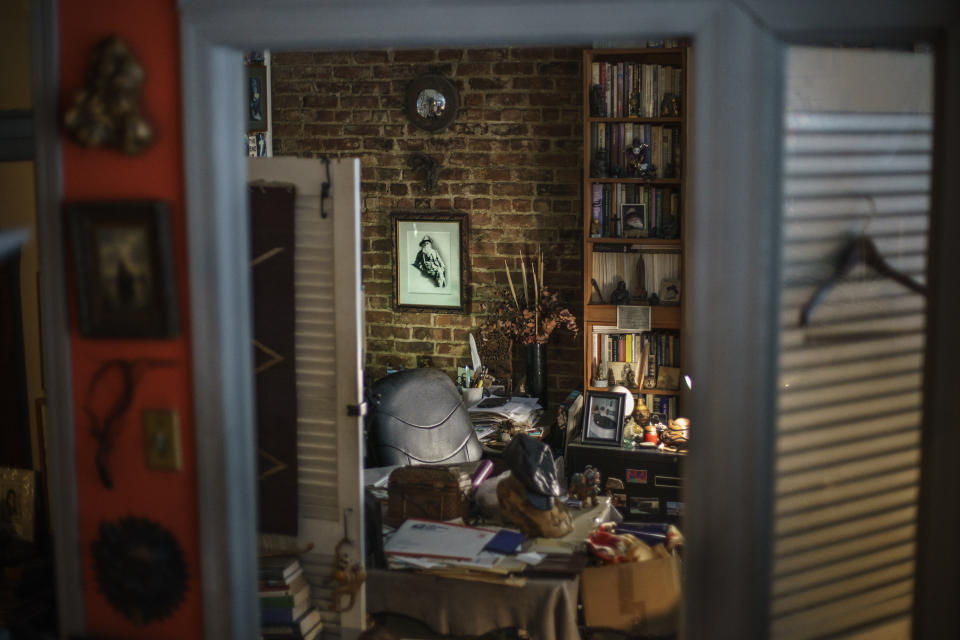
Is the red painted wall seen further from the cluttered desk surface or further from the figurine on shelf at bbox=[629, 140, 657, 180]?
the figurine on shelf at bbox=[629, 140, 657, 180]

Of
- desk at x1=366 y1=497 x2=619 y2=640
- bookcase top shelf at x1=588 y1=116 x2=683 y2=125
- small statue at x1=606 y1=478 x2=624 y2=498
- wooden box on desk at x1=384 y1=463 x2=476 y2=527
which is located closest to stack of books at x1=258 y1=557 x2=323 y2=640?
desk at x1=366 y1=497 x2=619 y2=640

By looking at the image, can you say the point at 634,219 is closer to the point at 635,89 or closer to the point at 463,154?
the point at 635,89

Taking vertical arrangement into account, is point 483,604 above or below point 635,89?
below

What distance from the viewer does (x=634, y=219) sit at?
475cm

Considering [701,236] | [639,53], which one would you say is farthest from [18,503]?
[639,53]

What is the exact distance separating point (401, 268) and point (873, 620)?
3.93 metres

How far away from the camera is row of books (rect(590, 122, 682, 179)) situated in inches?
184

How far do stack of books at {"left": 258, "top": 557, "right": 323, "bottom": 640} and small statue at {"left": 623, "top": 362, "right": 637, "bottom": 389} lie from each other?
8.20 feet

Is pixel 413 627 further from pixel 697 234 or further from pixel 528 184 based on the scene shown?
pixel 528 184

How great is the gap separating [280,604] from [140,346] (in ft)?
3.85

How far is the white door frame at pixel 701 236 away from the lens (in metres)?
1.78

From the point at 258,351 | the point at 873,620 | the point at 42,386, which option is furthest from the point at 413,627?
the point at 873,620

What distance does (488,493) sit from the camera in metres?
3.28

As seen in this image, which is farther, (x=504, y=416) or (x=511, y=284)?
(x=511, y=284)
